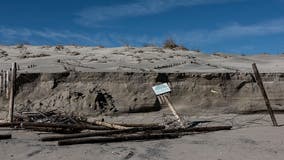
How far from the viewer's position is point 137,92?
44.3ft

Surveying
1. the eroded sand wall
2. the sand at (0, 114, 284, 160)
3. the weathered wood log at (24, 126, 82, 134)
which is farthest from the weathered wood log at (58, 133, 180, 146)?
the eroded sand wall

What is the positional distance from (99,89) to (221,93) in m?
3.21

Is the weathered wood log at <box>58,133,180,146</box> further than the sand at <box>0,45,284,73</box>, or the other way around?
the sand at <box>0,45,284,73</box>

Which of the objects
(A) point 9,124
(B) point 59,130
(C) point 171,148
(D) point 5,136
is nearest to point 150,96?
(B) point 59,130

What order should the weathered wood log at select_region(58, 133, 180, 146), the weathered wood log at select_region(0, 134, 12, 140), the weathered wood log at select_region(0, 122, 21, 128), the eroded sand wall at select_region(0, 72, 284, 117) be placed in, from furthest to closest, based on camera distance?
the eroded sand wall at select_region(0, 72, 284, 117) < the weathered wood log at select_region(0, 122, 21, 128) < the weathered wood log at select_region(0, 134, 12, 140) < the weathered wood log at select_region(58, 133, 180, 146)

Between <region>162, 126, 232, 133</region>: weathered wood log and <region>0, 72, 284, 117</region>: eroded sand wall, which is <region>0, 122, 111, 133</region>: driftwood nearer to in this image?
<region>162, 126, 232, 133</region>: weathered wood log

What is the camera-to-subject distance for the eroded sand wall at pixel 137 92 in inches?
518

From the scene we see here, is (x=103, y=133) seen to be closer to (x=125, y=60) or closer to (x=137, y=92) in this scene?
(x=137, y=92)

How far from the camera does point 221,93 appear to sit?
44.8ft

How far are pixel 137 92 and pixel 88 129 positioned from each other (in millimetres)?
2771

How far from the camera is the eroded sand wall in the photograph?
13.2 m

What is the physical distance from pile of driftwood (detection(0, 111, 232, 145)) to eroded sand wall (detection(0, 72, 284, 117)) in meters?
1.16

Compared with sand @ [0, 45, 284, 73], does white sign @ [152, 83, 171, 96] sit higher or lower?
lower

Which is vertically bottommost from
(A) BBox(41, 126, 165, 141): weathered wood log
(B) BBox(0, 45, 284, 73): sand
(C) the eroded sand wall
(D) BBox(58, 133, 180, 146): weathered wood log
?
(D) BBox(58, 133, 180, 146): weathered wood log
